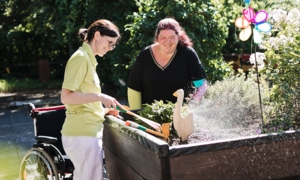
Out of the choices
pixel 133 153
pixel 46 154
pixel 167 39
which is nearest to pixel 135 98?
pixel 167 39

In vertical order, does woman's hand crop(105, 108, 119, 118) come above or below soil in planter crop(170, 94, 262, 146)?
above

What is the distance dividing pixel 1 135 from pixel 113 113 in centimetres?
476

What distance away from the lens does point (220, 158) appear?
2504 millimetres

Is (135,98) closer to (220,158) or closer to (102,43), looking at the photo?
(102,43)

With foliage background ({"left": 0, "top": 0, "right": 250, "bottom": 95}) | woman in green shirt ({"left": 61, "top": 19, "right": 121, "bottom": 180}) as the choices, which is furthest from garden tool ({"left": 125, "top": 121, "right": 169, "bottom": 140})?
foliage background ({"left": 0, "top": 0, "right": 250, "bottom": 95})

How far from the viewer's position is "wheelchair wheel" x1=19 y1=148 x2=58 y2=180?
3.79m

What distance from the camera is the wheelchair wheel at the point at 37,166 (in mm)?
3795

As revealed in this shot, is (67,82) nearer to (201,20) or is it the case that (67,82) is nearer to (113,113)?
(113,113)

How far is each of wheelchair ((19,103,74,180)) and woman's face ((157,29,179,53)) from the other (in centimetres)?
105

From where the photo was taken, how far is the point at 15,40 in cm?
1659

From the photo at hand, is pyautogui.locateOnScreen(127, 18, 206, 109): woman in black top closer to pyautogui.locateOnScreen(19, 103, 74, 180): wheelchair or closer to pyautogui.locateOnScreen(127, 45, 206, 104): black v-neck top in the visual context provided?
pyautogui.locateOnScreen(127, 45, 206, 104): black v-neck top

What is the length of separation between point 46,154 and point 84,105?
0.74 metres

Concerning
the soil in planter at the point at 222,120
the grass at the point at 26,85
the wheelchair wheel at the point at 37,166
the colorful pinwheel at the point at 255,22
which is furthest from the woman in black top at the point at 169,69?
the grass at the point at 26,85

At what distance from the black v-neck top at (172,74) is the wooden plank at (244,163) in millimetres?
1429
